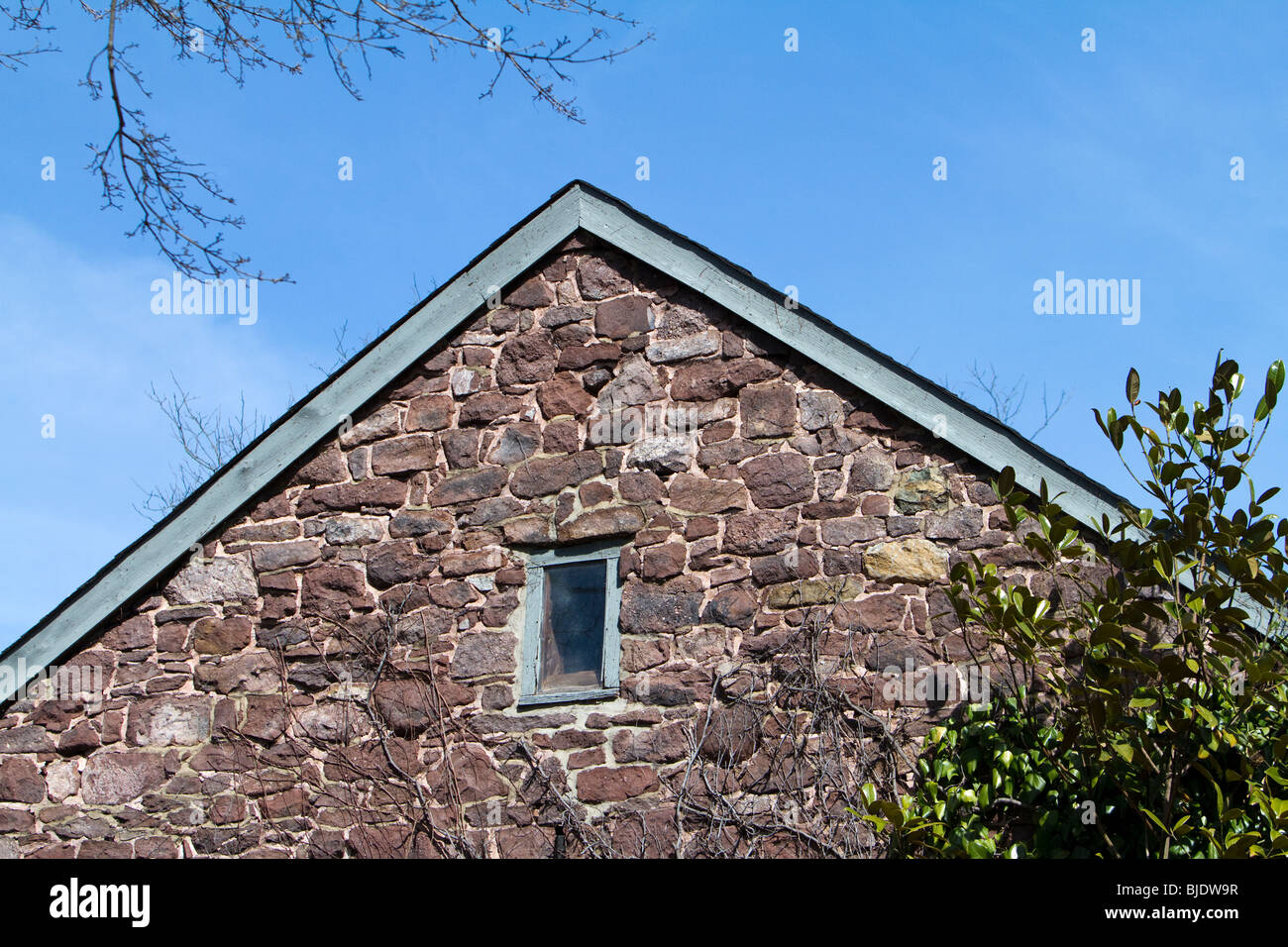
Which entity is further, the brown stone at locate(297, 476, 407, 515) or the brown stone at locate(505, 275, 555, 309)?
the brown stone at locate(505, 275, 555, 309)

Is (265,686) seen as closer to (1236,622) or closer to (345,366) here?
(345,366)

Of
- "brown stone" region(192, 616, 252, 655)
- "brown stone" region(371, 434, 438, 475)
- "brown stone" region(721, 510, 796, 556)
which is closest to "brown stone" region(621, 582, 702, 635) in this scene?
"brown stone" region(721, 510, 796, 556)

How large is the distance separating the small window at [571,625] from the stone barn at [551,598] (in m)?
0.01

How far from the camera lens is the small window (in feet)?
21.4

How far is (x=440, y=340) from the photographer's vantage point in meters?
7.44

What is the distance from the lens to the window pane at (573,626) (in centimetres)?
659

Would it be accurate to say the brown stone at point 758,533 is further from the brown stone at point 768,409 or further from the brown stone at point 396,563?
the brown stone at point 396,563

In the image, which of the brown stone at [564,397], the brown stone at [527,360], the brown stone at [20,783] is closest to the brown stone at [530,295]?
the brown stone at [527,360]

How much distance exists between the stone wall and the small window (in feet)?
0.28

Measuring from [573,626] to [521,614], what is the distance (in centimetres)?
29

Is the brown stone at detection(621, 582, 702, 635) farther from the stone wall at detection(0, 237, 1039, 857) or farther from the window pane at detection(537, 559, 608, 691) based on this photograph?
the window pane at detection(537, 559, 608, 691)

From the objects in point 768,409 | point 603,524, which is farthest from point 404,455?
point 768,409
